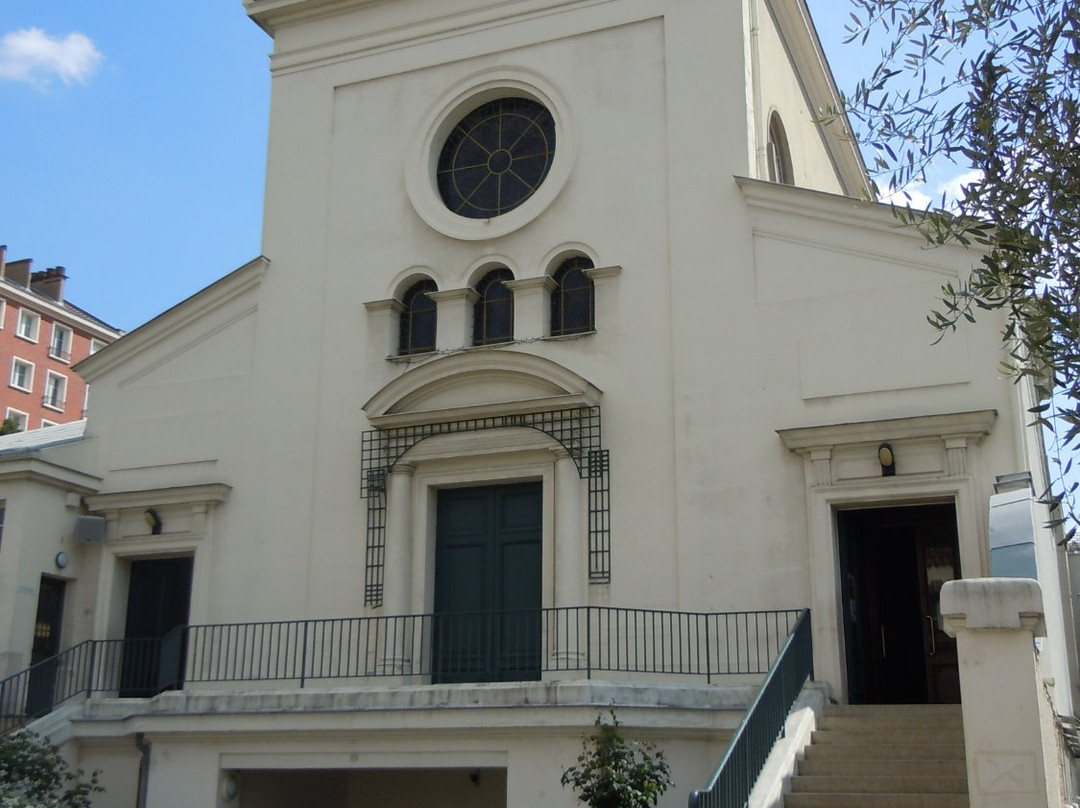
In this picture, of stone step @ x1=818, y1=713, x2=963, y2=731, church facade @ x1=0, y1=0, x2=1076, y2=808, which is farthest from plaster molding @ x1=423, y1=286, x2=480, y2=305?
stone step @ x1=818, y1=713, x2=963, y2=731

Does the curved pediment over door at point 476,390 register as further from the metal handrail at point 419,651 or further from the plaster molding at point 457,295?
the metal handrail at point 419,651

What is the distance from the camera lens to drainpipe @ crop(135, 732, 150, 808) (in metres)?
15.2

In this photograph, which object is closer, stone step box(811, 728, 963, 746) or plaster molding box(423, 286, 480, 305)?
stone step box(811, 728, 963, 746)

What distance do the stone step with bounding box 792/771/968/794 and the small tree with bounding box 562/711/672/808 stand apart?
4.31 feet

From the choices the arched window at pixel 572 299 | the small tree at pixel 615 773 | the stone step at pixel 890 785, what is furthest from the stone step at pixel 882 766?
the arched window at pixel 572 299

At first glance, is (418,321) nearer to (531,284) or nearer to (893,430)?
(531,284)

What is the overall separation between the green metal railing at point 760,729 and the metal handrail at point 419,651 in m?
1.03

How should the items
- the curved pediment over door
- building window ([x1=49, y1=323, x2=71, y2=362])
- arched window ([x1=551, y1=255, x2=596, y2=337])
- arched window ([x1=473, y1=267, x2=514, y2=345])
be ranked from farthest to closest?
1. building window ([x1=49, y1=323, x2=71, y2=362])
2. arched window ([x1=473, y1=267, x2=514, y2=345])
3. arched window ([x1=551, y1=255, x2=596, y2=337])
4. the curved pediment over door

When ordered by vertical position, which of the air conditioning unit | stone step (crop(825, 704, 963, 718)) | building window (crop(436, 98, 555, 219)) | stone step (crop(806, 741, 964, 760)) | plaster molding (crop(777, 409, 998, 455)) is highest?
building window (crop(436, 98, 555, 219))

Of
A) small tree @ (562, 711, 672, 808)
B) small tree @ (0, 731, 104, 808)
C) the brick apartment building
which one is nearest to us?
small tree @ (562, 711, 672, 808)

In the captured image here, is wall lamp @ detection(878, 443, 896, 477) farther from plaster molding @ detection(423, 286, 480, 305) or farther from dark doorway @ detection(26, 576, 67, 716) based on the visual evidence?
dark doorway @ detection(26, 576, 67, 716)

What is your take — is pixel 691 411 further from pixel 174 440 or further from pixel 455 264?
pixel 174 440

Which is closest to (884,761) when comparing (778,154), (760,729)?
(760,729)

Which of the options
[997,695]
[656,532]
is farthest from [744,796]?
[656,532]
